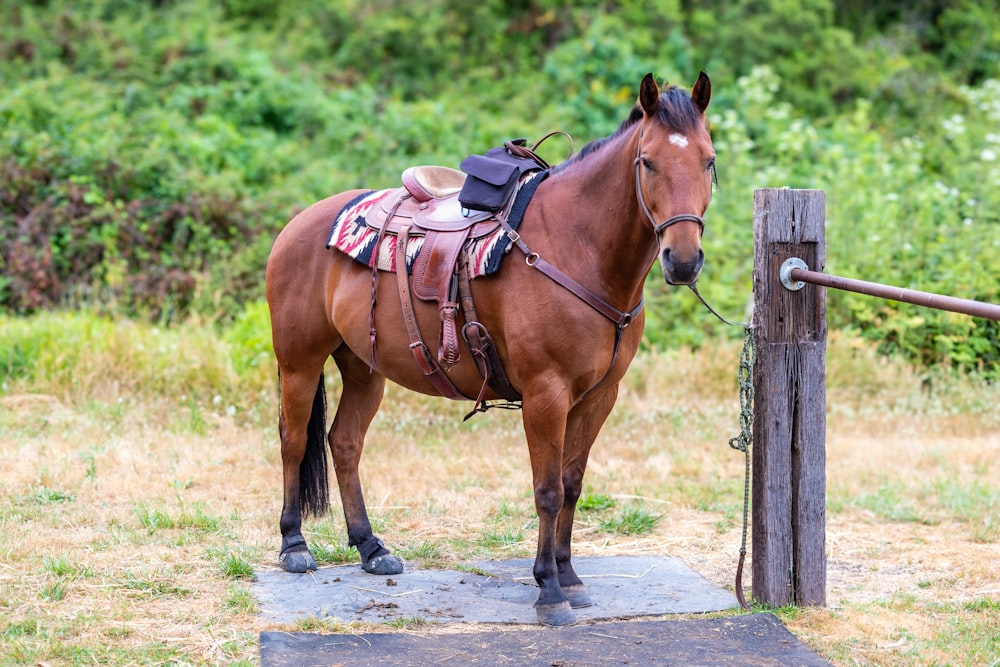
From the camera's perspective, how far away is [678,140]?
12.3ft

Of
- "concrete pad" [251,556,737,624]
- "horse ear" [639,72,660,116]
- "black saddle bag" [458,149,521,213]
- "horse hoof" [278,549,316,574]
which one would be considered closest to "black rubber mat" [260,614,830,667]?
"concrete pad" [251,556,737,624]

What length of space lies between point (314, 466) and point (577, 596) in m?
1.60

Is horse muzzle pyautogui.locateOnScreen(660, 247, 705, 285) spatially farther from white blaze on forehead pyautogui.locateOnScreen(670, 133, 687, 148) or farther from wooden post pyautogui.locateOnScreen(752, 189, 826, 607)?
wooden post pyautogui.locateOnScreen(752, 189, 826, 607)

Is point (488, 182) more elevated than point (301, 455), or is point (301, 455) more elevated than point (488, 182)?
point (488, 182)

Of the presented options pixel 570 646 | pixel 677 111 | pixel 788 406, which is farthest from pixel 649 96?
pixel 570 646

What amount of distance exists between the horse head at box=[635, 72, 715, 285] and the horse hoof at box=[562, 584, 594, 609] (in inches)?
64.4

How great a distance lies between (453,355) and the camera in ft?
14.3

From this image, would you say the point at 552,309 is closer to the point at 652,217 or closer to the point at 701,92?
the point at 652,217

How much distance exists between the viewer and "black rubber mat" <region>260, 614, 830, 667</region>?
12.4ft

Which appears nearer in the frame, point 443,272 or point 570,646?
point 570,646

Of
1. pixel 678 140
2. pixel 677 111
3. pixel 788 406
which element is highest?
pixel 677 111

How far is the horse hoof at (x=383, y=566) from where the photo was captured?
489 centimetres

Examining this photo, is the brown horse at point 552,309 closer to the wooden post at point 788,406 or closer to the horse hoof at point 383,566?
the horse hoof at point 383,566

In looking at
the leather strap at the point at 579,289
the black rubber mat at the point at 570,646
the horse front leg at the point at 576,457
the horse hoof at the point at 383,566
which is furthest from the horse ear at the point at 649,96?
the horse hoof at the point at 383,566
